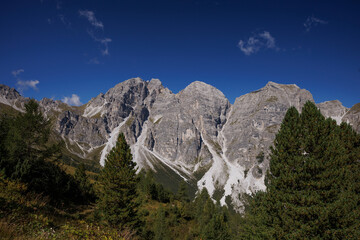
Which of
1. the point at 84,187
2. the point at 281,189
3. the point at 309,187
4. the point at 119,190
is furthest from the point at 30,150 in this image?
the point at 309,187

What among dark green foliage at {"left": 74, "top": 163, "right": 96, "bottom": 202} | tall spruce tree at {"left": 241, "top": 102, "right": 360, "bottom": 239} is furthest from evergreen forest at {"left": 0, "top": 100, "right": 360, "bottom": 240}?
dark green foliage at {"left": 74, "top": 163, "right": 96, "bottom": 202}

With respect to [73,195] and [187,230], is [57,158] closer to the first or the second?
[73,195]

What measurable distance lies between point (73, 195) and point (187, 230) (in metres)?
27.4

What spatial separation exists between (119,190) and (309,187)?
20.4m

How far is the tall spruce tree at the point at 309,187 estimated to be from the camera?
1330 centimetres

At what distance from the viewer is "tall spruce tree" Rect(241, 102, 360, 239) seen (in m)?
13.3

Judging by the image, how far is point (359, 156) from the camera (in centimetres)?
1862

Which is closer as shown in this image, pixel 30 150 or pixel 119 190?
pixel 30 150

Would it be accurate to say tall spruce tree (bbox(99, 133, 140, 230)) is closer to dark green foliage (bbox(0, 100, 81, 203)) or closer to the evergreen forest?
the evergreen forest

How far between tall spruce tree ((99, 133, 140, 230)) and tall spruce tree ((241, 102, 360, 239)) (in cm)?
1550

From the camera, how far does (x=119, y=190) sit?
23.9 meters

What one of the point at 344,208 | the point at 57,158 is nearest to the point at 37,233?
the point at 344,208

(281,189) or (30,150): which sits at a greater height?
(281,189)

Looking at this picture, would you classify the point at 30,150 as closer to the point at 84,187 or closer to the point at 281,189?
the point at 84,187
